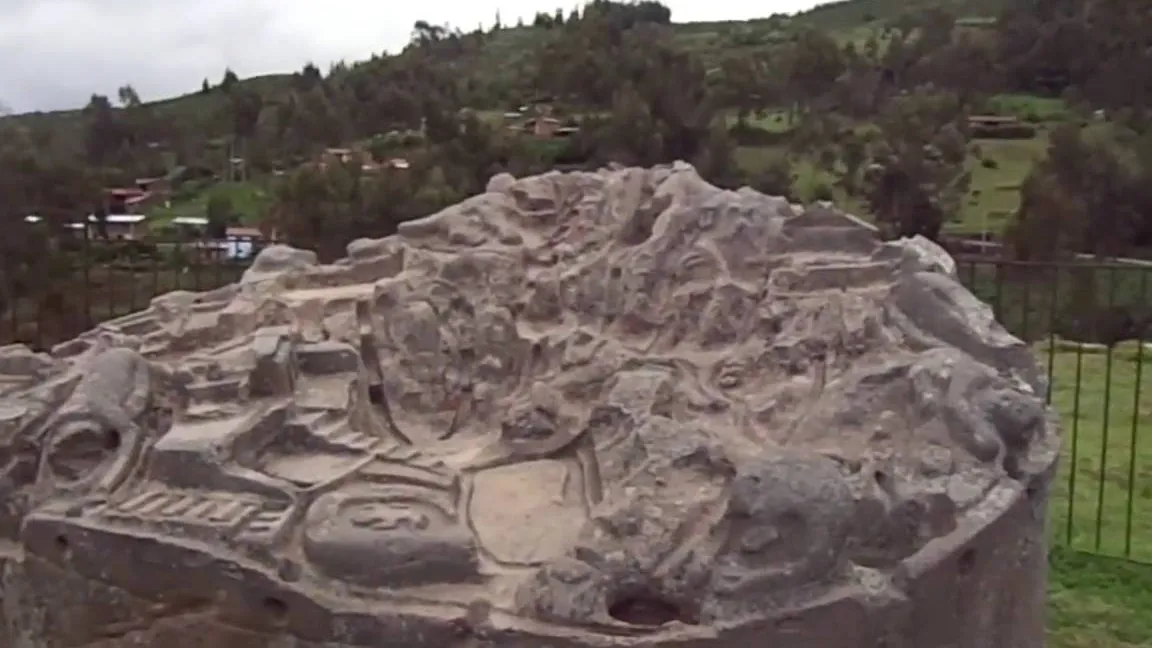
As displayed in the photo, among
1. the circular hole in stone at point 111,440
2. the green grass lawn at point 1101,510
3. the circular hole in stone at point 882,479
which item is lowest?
the green grass lawn at point 1101,510

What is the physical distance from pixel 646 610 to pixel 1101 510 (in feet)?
14.6

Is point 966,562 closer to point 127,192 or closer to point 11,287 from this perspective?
point 11,287

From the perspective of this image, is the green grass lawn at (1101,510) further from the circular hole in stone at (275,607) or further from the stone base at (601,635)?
the circular hole in stone at (275,607)

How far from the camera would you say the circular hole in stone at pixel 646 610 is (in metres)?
3.16

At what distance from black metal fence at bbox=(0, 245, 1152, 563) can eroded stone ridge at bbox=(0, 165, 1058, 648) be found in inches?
89.6

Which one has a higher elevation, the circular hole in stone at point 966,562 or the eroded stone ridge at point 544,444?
the eroded stone ridge at point 544,444

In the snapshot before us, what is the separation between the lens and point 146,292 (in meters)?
10.7

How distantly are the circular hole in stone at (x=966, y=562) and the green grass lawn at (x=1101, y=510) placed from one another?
2.56 metres

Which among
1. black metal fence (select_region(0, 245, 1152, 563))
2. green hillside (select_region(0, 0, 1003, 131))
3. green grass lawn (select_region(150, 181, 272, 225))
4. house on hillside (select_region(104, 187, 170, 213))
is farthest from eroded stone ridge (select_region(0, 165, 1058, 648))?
green hillside (select_region(0, 0, 1003, 131))

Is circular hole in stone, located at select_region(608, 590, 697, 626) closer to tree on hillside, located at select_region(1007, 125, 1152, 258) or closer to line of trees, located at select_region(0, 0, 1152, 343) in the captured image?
line of trees, located at select_region(0, 0, 1152, 343)

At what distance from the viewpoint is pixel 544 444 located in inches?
153

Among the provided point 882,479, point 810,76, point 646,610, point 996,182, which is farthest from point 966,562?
point 810,76

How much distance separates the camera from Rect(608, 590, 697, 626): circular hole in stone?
3.16 meters

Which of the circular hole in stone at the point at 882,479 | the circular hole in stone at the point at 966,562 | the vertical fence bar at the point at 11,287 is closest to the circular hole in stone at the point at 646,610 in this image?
the circular hole in stone at the point at 882,479
